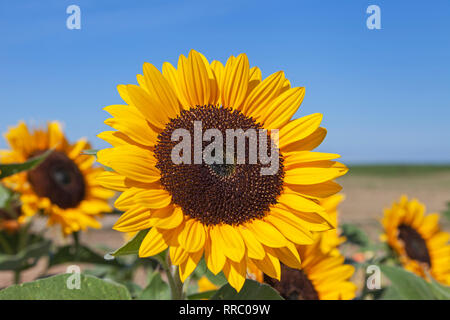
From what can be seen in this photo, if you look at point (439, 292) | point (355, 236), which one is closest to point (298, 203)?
point (439, 292)

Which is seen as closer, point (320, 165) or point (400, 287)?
point (320, 165)

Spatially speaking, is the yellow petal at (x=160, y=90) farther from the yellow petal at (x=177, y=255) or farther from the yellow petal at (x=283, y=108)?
the yellow petal at (x=177, y=255)

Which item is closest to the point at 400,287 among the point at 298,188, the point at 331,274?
the point at 331,274

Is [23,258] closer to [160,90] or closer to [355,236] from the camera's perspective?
[160,90]

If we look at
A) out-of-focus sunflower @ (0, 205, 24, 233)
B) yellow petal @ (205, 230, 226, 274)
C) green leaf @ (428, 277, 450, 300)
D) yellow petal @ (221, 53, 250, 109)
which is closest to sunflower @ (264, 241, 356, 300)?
green leaf @ (428, 277, 450, 300)

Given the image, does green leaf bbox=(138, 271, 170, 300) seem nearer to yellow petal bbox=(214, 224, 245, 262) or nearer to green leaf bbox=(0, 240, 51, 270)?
yellow petal bbox=(214, 224, 245, 262)
